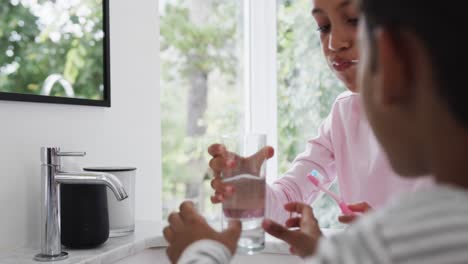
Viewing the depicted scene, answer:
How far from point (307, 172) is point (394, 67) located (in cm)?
87

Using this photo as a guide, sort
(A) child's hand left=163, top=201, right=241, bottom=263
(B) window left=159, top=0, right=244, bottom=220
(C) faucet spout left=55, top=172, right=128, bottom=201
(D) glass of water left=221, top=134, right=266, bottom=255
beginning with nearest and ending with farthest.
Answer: (A) child's hand left=163, top=201, right=241, bottom=263 < (D) glass of water left=221, top=134, right=266, bottom=255 < (C) faucet spout left=55, top=172, right=128, bottom=201 < (B) window left=159, top=0, right=244, bottom=220

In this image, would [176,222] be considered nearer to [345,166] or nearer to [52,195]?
[52,195]

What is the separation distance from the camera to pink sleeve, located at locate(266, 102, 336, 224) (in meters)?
1.26

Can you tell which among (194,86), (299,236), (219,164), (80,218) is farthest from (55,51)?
(194,86)

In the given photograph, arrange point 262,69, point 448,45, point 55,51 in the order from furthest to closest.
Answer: point 262,69 < point 55,51 < point 448,45

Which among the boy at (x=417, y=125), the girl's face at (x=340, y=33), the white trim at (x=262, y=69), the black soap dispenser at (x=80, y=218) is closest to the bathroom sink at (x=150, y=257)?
the black soap dispenser at (x=80, y=218)

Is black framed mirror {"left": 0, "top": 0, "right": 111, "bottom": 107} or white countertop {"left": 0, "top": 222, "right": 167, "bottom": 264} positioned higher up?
black framed mirror {"left": 0, "top": 0, "right": 111, "bottom": 107}

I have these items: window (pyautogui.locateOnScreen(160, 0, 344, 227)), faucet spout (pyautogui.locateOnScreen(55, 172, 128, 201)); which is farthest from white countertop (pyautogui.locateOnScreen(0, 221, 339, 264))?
window (pyautogui.locateOnScreen(160, 0, 344, 227))

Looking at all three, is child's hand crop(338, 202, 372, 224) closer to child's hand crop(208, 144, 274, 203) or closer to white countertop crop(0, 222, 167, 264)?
child's hand crop(208, 144, 274, 203)

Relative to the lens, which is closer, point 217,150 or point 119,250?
point 217,150

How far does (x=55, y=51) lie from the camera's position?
1.18 metres

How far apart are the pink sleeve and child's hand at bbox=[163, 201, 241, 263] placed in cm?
44

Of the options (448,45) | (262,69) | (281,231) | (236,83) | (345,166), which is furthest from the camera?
(236,83)

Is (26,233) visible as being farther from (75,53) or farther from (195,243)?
(195,243)
